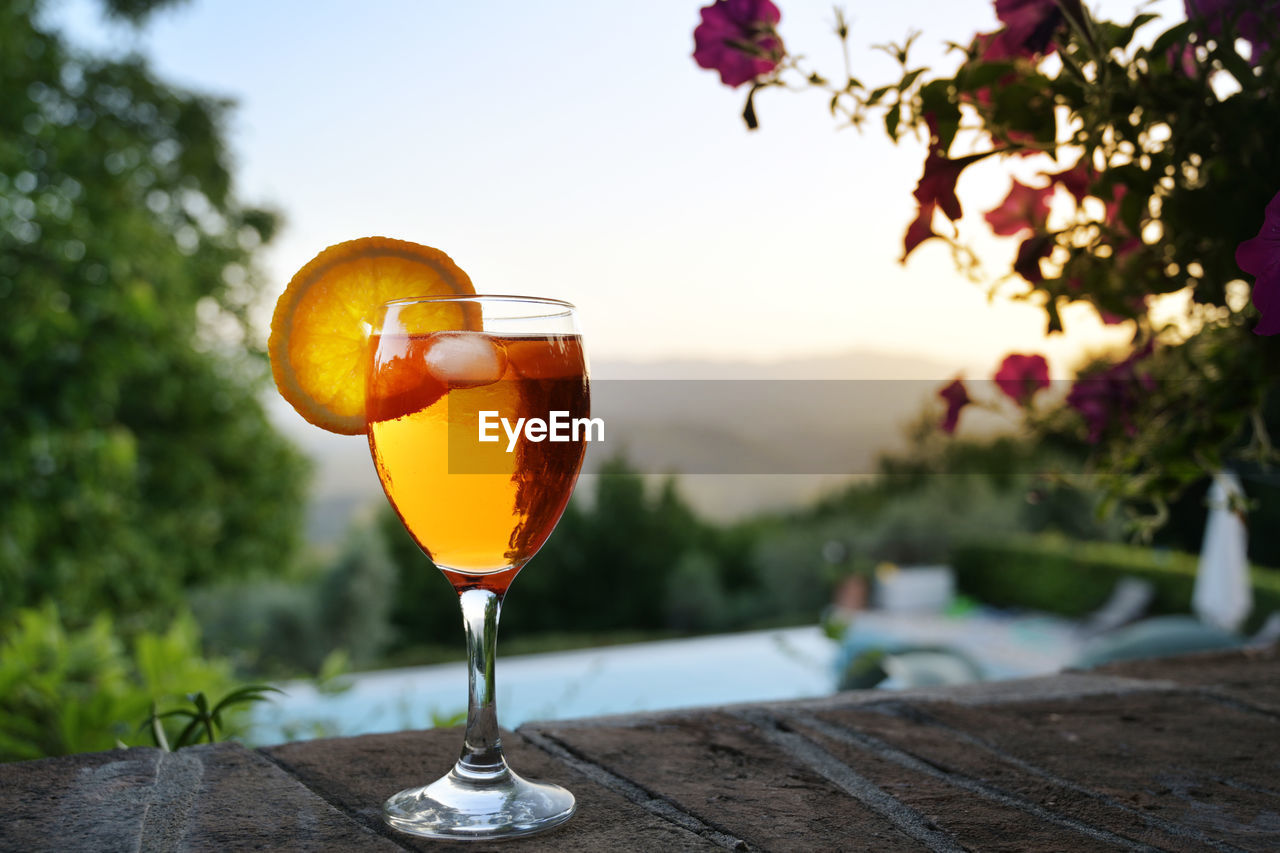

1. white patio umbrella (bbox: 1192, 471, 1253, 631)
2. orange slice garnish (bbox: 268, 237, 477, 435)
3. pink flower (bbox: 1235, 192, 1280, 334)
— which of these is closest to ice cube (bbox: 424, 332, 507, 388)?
orange slice garnish (bbox: 268, 237, 477, 435)

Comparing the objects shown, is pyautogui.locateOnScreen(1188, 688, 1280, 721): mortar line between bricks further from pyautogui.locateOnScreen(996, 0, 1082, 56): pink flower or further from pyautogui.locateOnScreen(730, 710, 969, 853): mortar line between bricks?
pyautogui.locateOnScreen(996, 0, 1082, 56): pink flower

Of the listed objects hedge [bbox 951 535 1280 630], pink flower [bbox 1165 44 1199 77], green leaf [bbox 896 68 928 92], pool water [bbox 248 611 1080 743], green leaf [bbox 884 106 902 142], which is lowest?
pool water [bbox 248 611 1080 743]

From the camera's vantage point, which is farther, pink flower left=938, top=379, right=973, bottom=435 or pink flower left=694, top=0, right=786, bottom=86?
pink flower left=938, top=379, right=973, bottom=435

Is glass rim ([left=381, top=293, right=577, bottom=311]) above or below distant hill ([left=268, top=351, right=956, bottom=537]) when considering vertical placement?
above

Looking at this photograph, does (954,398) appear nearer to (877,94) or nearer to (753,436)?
(877,94)

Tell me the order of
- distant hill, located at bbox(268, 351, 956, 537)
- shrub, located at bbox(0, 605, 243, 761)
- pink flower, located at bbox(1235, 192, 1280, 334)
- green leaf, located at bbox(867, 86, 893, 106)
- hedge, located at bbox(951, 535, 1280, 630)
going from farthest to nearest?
distant hill, located at bbox(268, 351, 956, 537) < hedge, located at bbox(951, 535, 1280, 630) < shrub, located at bbox(0, 605, 243, 761) < green leaf, located at bbox(867, 86, 893, 106) < pink flower, located at bbox(1235, 192, 1280, 334)

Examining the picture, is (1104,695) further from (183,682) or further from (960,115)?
(183,682)
